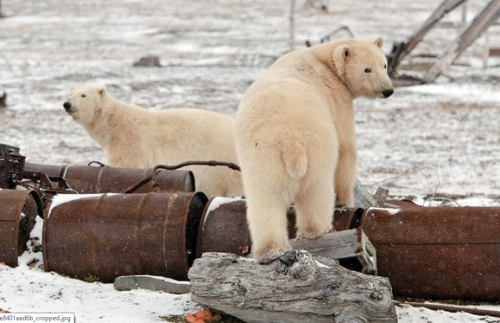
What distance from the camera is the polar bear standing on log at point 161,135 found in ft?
27.5

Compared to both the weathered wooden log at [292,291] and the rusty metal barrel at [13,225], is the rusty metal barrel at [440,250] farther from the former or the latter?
the rusty metal barrel at [13,225]

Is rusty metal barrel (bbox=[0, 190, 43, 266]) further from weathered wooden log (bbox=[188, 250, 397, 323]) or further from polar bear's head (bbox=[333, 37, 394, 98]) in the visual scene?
polar bear's head (bbox=[333, 37, 394, 98])

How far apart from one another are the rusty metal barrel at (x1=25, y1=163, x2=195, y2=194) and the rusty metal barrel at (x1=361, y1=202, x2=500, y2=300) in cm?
202

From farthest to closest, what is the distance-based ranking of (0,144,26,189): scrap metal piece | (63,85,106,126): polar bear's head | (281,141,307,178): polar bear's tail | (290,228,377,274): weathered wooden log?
(63,85,106,126): polar bear's head, (0,144,26,189): scrap metal piece, (290,228,377,274): weathered wooden log, (281,141,307,178): polar bear's tail

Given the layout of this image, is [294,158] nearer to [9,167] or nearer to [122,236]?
[122,236]

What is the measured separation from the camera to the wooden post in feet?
55.5

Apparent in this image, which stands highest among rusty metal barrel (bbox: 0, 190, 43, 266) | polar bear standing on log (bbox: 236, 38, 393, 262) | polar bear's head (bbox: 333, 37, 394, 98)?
polar bear's head (bbox: 333, 37, 394, 98)

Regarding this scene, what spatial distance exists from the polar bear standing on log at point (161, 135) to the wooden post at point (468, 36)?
32.0ft

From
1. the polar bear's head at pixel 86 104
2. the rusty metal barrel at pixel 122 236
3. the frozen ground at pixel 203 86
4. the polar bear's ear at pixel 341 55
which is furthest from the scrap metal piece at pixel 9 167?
the polar bear's head at pixel 86 104

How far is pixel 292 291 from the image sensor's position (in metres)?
4.30

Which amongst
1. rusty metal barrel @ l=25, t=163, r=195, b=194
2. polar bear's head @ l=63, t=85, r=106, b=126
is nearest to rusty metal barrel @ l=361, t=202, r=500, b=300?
rusty metal barrel @ l=25, t=163, r=195, b=194

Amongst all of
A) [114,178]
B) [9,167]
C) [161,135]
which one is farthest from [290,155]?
[161,135]

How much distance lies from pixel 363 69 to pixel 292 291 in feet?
6.37

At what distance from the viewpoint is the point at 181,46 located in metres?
27.1
